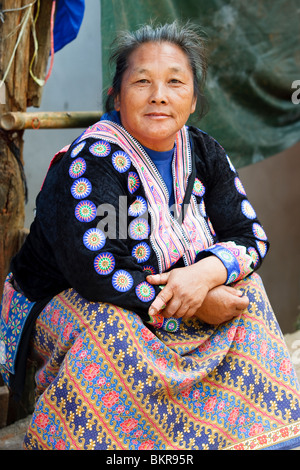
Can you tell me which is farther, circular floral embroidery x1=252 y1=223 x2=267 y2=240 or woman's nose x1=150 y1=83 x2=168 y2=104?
circular floral embroidery x1=252 y1=223 x2=267 y2=240

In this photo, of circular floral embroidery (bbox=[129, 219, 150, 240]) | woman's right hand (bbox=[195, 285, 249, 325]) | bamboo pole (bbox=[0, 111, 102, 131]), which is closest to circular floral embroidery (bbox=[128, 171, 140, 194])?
circular floral embroidery (bbox=[129, 219, 150, 240])

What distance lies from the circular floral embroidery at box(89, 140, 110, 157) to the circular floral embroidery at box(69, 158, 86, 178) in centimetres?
5

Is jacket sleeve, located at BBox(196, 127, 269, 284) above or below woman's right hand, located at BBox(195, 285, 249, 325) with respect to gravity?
above

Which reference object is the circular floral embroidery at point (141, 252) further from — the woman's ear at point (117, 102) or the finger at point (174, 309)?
the woman's ear at point (117, 102)

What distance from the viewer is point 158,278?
2045mm

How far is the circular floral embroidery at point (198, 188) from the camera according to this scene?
7.67ft

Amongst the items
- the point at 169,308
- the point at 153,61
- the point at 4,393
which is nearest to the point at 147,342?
the point at 169,308

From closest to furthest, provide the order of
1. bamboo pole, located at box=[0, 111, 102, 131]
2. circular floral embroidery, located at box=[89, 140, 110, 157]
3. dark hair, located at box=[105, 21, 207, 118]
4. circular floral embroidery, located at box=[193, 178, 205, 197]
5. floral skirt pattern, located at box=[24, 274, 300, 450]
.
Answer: floral skirt pattern, located at box=[24, 274, 300, 450] < circular floral embroidery, located at box=[89, 140, 110, 157] < dark hair, located at box=[105, 21, 207, 118] < circular floral embroidery, located at box=[193, 178, 205, 197] < bamboo pole, located at box=[0, 111, 102, 131]

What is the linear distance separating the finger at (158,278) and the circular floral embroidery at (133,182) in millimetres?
321

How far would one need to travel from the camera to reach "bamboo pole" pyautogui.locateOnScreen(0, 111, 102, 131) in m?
2.52

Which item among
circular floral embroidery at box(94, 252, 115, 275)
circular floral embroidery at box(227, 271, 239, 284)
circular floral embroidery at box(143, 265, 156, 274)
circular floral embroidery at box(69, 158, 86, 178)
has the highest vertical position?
circular floral embroidery at box(69, 158, 86, 178)

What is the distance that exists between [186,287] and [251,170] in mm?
2407

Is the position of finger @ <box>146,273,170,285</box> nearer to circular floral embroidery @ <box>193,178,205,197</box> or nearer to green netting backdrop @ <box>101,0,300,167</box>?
circular floral embroidery @ <box>193,178,205,197</box>

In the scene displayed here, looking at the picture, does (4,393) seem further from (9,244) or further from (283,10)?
(283,10)
